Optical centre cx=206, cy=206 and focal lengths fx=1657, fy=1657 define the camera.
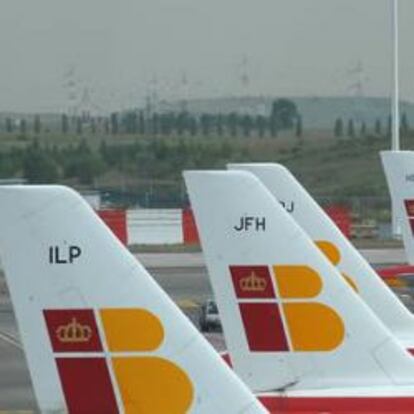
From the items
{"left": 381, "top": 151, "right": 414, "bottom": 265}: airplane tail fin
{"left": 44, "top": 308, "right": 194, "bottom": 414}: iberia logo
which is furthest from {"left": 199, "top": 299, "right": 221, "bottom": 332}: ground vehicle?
{"left": 44, "top": 308, "right": 194, "bottom": 414}: iberia logo

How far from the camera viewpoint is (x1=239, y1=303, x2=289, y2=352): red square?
17.8m

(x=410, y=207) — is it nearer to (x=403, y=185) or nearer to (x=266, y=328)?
(x=403, y=185)

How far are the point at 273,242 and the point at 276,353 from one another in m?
1.21

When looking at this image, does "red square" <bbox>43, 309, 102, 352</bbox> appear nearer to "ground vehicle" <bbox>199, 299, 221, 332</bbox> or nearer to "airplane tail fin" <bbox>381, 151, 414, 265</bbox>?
"airplane tail fin" <bbox>381, 151, 414, 265</bbox>

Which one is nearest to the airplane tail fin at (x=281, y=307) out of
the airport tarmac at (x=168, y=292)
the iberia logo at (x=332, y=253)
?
the iberia logo at (x=332, y=253)

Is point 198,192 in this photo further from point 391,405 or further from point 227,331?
point 391,405

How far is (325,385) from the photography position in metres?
17.7

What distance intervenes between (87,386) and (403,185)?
1723 cm

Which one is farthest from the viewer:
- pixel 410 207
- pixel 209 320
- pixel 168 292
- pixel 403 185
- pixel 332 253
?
pixel 168 292

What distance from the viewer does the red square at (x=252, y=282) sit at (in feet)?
58.1

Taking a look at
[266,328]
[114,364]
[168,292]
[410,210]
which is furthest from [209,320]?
[114,364]

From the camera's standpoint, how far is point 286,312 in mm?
17828

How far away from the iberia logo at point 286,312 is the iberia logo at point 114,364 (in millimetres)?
4230

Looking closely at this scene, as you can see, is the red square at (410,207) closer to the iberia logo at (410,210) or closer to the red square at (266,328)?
the iberia logo at (410,210)
